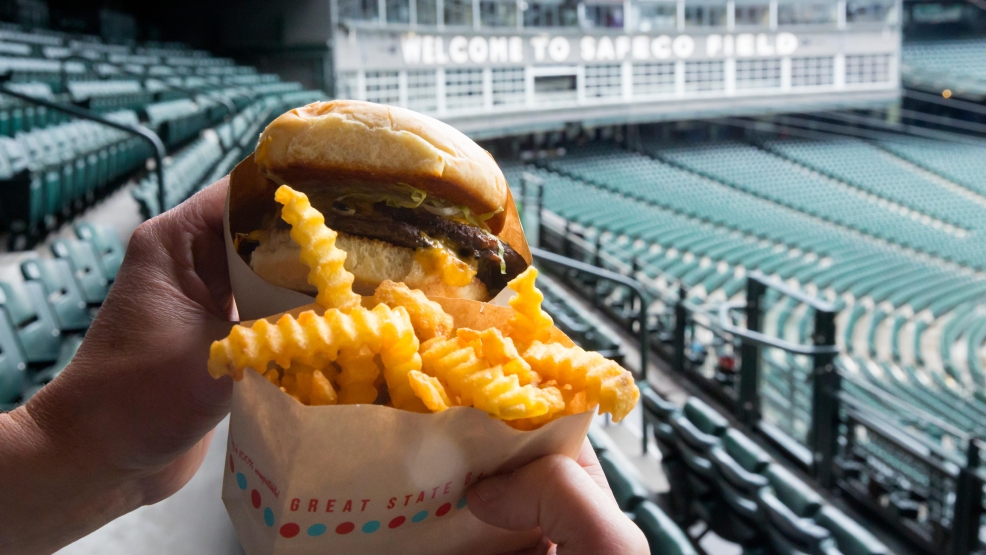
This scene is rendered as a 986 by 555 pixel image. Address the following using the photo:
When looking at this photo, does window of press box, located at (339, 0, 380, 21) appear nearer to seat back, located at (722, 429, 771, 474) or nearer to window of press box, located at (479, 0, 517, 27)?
window of press box, located at (479, 0, 517, 27)

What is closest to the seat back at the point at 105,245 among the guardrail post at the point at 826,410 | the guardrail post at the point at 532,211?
the guardrail post at the point at 826,410

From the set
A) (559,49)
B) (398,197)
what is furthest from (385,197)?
(559,49)

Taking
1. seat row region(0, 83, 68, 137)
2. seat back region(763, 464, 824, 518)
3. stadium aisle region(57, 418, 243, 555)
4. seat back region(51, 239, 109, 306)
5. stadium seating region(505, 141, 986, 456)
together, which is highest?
seat row region(0, 83, 68, 137)

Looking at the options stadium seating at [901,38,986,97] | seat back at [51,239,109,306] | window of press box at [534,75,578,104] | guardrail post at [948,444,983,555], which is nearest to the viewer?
seat back at [51,239,109,306]

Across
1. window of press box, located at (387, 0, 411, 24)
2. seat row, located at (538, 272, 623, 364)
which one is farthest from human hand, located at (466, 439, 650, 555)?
window of press box, located at (387, 0, 411, 24)

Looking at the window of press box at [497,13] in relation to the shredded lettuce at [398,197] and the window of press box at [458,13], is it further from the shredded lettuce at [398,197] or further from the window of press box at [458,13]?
the shredded lettuce at [398,197]

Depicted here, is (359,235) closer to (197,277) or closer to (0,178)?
(197,277)

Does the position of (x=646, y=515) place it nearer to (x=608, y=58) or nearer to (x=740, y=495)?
(x=740, y=495)
